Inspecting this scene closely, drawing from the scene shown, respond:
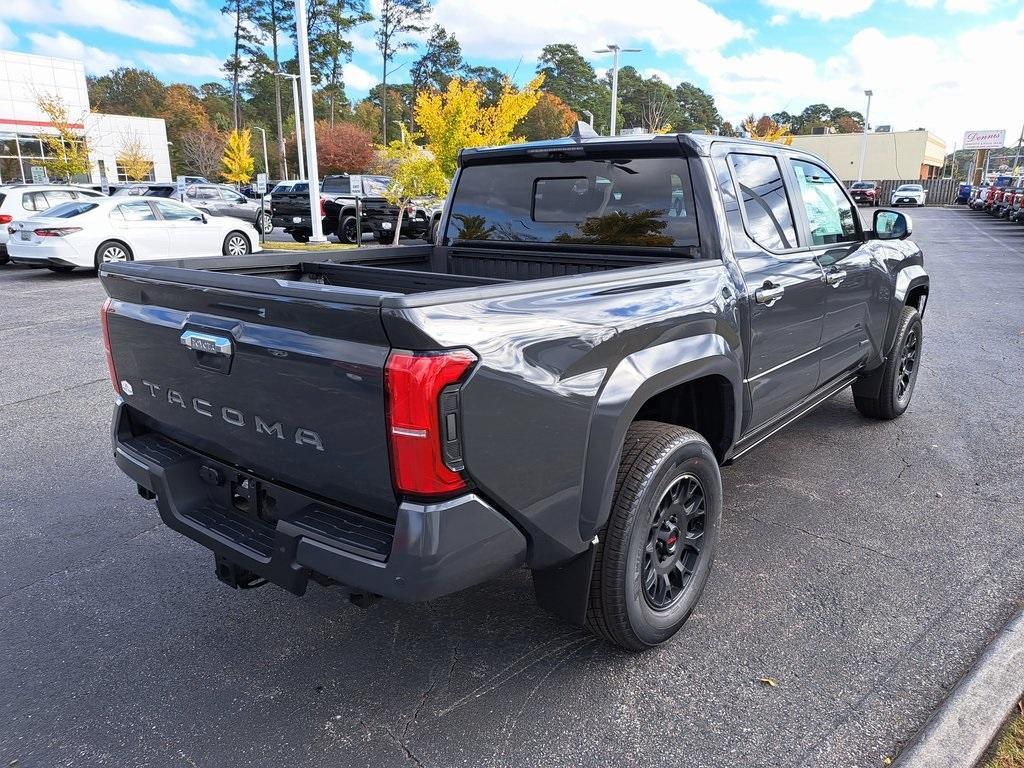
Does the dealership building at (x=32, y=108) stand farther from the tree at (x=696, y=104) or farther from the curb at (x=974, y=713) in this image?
the tree at (x=696, y=104)

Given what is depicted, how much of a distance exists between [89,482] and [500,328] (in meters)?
3.60

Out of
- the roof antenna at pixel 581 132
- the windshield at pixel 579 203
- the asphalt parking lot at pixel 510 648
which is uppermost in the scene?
the roof antenna at pixel 581 132

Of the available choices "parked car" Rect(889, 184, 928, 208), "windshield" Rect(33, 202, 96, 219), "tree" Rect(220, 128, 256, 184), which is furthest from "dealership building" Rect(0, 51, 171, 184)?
"parked car" Rect(889, 184, 928, 208)

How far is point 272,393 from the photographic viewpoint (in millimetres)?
2211

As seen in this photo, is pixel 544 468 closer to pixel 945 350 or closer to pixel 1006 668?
pixel 1006 668

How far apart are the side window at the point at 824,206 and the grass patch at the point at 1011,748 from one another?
2495 millimetres

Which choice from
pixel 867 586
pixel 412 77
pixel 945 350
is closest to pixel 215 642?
pixel 867 586

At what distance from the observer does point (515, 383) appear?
2092mm

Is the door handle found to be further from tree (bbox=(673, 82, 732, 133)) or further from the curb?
tree (bbox=(673, 82, 732, 133))

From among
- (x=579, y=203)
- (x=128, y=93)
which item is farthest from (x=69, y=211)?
(x=128, y=93)

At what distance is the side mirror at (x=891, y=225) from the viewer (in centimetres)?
484

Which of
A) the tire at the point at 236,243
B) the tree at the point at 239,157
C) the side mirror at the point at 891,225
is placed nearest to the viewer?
the side mirror at the point at 891,225

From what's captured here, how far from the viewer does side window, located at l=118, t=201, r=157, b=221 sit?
13.7 m

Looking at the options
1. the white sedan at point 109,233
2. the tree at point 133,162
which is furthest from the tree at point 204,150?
the white sedan at point 109,233
